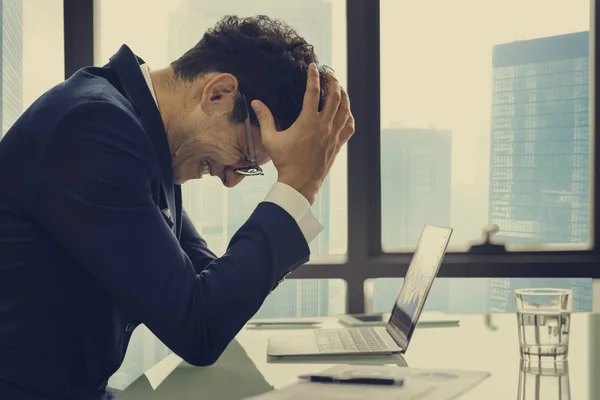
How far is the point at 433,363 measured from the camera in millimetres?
1139

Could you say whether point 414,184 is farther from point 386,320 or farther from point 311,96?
point 311,96

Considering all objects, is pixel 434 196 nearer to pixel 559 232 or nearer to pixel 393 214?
pixel 393 214

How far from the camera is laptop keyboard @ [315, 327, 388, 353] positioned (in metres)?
1.24

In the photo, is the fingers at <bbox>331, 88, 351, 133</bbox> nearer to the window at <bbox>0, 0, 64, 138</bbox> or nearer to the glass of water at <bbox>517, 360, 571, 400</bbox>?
the glass of water at <bbox>517, 360, 571, 400</bbox>

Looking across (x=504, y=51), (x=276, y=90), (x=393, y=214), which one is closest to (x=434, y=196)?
(x=393, y=214)

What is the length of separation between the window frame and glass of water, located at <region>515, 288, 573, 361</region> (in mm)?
1463

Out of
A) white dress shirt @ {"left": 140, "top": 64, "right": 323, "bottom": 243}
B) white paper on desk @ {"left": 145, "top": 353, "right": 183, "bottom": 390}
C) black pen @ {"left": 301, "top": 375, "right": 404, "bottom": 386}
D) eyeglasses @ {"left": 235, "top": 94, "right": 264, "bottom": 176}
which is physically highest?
eyeglasses @ {"left": 235, "top": 94, "right": 264, "bottom": 176}

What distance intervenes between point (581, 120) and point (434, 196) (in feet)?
2.15

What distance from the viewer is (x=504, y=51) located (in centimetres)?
268

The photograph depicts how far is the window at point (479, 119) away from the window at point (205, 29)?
0.63 feet

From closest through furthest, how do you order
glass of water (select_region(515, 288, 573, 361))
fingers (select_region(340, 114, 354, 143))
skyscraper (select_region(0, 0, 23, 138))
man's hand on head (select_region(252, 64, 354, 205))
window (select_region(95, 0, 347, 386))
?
glass of water (select_region(515, 288, 573, 361))
man's hand on head (select_region(252, 64, 354, 205))
fingers (select_region(340, 114, 354, 143))
skyscraper (select_region(0, 0, 23, 138))
window (select_region(95, 0, 347, 386))

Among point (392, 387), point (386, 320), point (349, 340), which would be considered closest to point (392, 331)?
point (349, 340)

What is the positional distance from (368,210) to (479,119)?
570 mm

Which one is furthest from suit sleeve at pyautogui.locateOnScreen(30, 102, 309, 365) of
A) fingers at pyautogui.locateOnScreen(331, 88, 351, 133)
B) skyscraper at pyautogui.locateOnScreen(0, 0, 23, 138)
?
skyscraper at pyautogui.locateOnScreen(0, 0, 23, 138)
